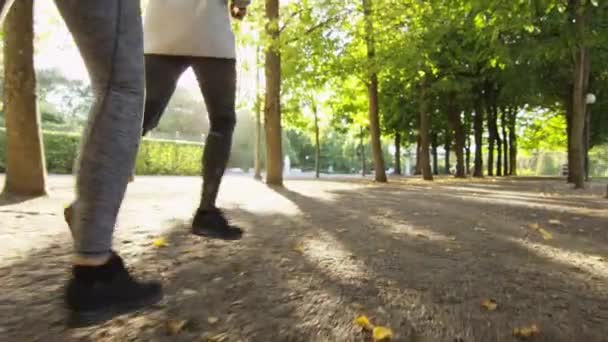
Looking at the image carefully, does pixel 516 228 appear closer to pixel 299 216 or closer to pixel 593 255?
pixel 593 255

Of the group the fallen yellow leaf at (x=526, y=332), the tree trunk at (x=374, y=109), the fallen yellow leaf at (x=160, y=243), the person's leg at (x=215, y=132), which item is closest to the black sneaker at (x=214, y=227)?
the person's leg at (x=215, y=132)

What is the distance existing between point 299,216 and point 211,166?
271 cm

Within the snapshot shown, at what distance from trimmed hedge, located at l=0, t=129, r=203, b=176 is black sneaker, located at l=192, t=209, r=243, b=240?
49.2 ft

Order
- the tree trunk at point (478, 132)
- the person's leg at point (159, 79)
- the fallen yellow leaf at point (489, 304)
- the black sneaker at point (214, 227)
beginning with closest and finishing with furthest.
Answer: the fallen yellow leaf at point (489, 304)
the person's leg at point (159, 79)
the black sneaker at point (214, 227)
the tree trunk at point (478, 132)

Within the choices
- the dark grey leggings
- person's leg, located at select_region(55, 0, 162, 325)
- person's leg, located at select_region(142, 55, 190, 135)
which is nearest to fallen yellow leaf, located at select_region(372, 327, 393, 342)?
person's leg, located at select_region(55, 0, 162, 325)

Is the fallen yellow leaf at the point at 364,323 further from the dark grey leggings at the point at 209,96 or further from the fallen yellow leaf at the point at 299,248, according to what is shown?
Result: the dark grey leggings at the point at 209,96

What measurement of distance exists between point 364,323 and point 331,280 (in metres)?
0.72

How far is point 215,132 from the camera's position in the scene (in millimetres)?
3260

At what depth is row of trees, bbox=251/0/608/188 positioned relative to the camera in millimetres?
9565

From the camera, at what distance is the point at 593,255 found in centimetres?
363

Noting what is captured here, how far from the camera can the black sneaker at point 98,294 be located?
5.76 feet

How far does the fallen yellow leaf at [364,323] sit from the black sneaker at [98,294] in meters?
0.87

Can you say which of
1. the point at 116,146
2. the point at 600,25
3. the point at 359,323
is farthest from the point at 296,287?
the point at 600,25

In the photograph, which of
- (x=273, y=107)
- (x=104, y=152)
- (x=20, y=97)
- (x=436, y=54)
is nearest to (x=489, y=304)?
(x=104, y=152)
